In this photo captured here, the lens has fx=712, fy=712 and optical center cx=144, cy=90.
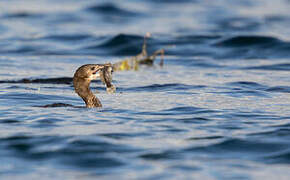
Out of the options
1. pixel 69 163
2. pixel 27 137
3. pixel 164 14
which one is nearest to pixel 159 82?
pixel 27 137

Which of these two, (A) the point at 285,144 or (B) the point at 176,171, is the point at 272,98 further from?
(B) the point at 176,171

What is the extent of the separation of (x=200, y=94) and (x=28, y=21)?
17156 mm

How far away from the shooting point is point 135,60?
58.6 ft

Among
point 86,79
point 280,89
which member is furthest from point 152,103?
point 280,89

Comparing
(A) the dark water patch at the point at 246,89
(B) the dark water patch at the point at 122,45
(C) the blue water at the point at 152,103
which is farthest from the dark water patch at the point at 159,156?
(B) the dark water patch at the point at 122,45

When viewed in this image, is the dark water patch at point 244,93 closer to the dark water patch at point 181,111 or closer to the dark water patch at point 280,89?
the dark water patch at point 280,89

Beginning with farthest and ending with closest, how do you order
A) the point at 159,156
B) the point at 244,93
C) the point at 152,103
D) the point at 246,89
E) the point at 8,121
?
1. the point at 246,89
2. the point at 244,93
3. the point at 152,103
4. the point at 8,121
5. the point at 159,156

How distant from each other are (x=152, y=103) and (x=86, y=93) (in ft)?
4.22

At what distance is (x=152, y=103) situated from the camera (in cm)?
1254

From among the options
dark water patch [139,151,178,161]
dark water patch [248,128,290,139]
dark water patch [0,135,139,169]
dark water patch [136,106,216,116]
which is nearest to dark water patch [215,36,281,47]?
dark water patch [136,106,216,116]

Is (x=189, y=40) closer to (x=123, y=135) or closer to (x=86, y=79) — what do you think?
(x=86, y=79)

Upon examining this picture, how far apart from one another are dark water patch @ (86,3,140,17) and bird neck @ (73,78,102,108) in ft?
68.1

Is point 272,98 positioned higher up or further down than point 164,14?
further down

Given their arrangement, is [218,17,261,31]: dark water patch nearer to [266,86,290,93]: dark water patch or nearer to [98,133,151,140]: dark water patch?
[266,86,290,93]: dark water patch
